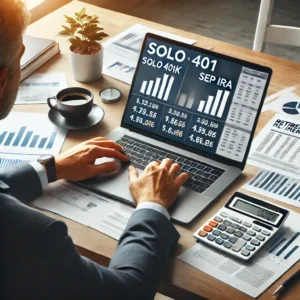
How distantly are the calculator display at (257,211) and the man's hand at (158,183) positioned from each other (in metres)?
0.16

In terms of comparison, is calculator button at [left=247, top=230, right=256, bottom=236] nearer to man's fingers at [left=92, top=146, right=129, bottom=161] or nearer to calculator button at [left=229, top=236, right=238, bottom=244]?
calculator button at [left=229, top=236, right=238, bottom=244]

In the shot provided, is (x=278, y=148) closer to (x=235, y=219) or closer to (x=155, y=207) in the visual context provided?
(x=235, y=219)

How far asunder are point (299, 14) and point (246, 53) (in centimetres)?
267

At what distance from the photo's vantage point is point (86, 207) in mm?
1451

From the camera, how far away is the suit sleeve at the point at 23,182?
1467 mm

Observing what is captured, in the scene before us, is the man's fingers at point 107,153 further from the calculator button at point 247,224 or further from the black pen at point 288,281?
the black pen at point 288,281

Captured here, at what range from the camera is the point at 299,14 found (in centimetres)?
455

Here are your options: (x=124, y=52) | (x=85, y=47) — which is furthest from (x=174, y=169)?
(x=124, y=52)

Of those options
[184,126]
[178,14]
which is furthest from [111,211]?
[178,14]

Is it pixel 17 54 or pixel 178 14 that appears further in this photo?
pixel 178 14

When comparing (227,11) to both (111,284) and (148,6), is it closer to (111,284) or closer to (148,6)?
(148,6)

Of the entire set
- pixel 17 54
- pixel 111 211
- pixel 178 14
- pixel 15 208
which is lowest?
pixel 178 14

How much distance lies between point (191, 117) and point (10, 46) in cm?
61

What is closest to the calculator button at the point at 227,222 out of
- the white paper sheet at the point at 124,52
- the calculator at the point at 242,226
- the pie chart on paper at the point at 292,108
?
the calculator at the point at 242,226
